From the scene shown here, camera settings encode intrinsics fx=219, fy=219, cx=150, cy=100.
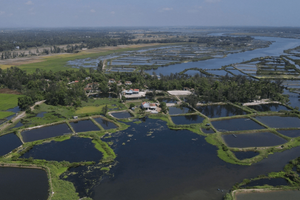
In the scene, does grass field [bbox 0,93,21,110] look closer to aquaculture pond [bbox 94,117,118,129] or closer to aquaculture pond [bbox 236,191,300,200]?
aquaculture pond [bbox 94,117,118,129]

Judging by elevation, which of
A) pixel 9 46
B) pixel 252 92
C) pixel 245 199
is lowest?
pixel 245 199

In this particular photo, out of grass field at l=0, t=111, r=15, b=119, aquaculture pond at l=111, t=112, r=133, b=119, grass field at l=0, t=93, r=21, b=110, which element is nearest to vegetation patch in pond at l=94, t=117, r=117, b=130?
aquaculture pond at l=111, t=112, r=133, b=119

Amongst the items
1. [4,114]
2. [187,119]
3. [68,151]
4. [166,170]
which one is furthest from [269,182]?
[4,114]

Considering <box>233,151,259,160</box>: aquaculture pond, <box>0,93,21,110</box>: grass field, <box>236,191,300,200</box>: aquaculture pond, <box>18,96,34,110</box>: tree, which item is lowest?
<box>236,191,300,200</box>: aquaculture pond

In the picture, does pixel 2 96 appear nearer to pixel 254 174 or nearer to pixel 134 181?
pixel 134 181

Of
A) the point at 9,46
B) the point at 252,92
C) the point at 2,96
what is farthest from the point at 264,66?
the point at 9,46

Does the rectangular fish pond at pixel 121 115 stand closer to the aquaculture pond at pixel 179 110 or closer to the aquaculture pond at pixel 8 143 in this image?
the aquaculture pond at pixel 179 110
